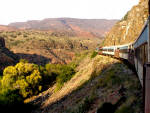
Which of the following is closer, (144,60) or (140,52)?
(144,60)

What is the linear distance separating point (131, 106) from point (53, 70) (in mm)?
51652

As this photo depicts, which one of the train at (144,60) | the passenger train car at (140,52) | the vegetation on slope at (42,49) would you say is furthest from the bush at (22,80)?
the vegetation on slope at (42,49)

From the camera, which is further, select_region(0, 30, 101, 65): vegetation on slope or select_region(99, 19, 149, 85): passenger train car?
select_region(0, 30, 101, 65): vegetation on slope

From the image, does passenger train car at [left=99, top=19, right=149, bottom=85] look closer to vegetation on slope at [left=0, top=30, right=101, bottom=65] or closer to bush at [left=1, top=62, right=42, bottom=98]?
bush at [left=1, top=62, right=42, bottom=98]

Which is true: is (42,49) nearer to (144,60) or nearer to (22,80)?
(22,80)

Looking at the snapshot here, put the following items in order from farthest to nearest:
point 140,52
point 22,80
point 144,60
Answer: point 22,80 → point 140,52 → point 144,60

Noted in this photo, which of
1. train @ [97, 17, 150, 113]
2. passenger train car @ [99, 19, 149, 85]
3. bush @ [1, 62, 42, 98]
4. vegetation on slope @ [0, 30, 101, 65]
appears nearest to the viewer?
train @ [97, 17, 150, 113]

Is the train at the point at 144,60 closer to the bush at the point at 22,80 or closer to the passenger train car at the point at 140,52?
the passenger train car at the point at 140,52

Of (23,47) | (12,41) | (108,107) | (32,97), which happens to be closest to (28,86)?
(32,97)

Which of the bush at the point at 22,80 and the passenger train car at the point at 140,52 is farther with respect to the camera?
the bush at the point at 22,80

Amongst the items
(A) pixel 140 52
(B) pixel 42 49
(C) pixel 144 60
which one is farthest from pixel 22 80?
(B) pixel 42 49

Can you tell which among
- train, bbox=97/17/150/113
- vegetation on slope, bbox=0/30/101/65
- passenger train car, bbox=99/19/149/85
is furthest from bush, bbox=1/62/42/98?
vegetation on slope, bbox=0/30/101/65

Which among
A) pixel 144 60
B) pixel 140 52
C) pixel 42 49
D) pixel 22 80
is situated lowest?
pixel 22 80

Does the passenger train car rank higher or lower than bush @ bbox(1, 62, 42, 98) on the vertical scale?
higher
